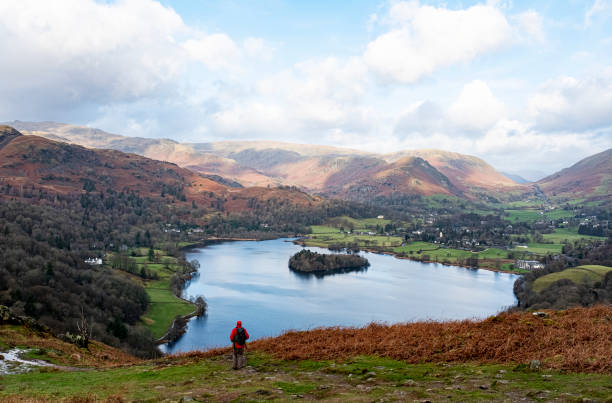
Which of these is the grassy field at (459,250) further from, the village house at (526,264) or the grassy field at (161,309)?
the grassy field at (161,309)

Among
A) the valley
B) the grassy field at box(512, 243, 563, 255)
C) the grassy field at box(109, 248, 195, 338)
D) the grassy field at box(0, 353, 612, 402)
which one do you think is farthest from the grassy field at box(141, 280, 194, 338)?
the grassy field at box(512, 243, 563, 255)

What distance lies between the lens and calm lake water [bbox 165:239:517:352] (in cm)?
8019

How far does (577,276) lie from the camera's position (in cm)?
9544

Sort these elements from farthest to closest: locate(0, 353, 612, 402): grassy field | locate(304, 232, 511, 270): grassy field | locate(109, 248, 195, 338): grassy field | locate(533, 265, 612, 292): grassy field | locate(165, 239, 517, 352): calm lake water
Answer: locate(304, 232, 511, 270): grassy field < locate(533, 265, 612, 292): grassy field < locate(165, 239, 517, 352): calm lake water < locate(109, 248, 195, 338): grassy field < locate(0, 353, 612, 402): grassy field

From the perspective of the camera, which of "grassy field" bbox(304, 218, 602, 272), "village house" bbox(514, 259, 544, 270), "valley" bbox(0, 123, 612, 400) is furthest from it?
"grassy field" bbox(304, 218, 602, 272)

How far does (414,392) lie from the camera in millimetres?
10820

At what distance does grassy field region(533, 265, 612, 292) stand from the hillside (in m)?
88.7

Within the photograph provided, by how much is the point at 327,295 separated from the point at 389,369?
3702 inches

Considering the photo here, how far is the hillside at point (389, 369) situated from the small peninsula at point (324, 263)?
121 meters

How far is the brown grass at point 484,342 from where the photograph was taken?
1280 centimetres

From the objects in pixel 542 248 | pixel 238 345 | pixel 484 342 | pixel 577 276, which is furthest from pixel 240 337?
pixel 542 248

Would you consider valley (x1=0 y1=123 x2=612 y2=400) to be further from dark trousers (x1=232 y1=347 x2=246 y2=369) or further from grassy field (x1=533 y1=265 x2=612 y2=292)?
grassy field (x1=533 y1=265 x2=612 y2=292)

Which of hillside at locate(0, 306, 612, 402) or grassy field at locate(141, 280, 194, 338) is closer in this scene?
hillside at locate(0, 306, 612, 402)

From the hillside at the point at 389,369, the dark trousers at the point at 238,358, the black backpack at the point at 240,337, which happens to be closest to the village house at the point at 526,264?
the hillside at the point at 389,369
